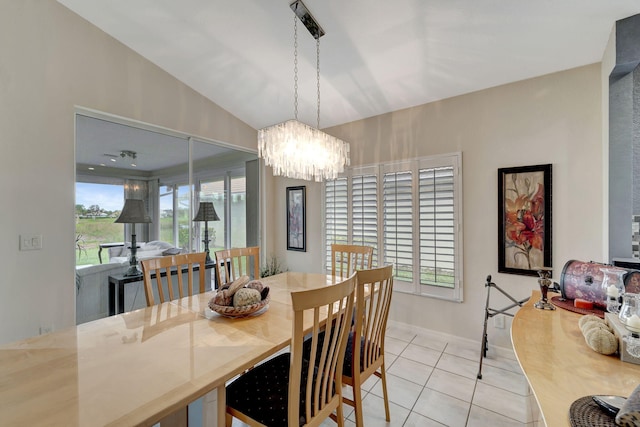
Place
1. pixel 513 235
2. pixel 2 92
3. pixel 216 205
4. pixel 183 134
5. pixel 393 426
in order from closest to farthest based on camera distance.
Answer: pixel 393 426 → pixel 2 92 → pixel 513 235 → pixel 183 134 → pixel 216 205

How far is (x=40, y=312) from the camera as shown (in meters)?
2.28

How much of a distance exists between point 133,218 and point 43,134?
1006 mm

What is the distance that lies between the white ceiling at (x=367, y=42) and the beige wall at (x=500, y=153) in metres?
0.17

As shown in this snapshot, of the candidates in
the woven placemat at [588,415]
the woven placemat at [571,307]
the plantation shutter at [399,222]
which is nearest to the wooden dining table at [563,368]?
the woven placemat at [588,415]

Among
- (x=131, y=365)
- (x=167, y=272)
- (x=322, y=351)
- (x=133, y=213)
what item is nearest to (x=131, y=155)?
(x=133, y=213)

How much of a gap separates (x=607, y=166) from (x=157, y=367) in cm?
316

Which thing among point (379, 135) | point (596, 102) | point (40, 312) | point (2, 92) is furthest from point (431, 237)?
point (2, 92)

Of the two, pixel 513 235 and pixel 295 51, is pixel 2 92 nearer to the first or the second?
pixel 295 51

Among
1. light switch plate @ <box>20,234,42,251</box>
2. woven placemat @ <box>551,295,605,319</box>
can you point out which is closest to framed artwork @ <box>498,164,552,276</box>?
woven placemat @ <box>551,295,605,319</box>

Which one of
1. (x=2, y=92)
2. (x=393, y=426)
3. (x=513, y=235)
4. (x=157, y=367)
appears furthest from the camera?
(x=513, y=235)

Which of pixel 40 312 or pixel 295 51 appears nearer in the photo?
pixel 40 312

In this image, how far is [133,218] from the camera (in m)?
2.91

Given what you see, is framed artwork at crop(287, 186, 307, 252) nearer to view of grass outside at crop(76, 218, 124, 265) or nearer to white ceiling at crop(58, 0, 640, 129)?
white ceiling at crop(58, 0, 640, 129)

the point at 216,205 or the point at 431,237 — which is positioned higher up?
the point at 216,205
